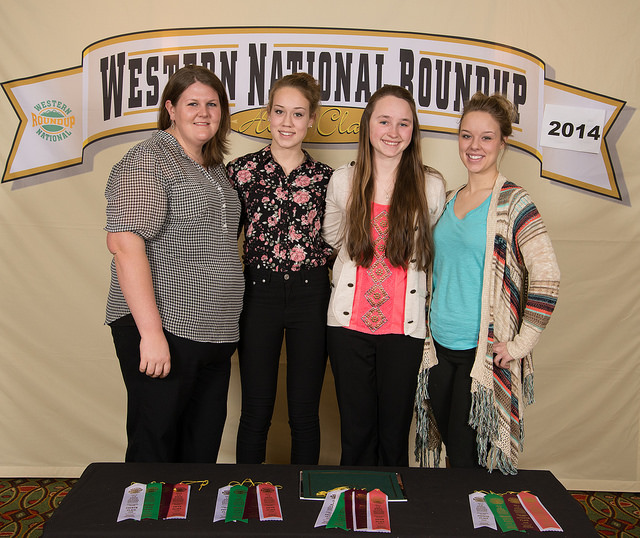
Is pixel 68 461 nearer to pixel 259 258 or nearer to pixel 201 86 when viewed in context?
pixel 259 258

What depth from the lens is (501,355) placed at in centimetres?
180

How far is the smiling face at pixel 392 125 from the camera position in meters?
1.96

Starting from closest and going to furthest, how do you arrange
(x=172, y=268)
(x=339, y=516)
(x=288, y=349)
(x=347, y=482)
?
(x=339, y=516) → (x=347, y=482) → (x=172, y=268) → (x=288, y=349)

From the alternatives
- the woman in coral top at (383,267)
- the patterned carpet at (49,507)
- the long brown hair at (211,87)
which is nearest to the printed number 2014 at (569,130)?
the woman in coral top at (383,267)

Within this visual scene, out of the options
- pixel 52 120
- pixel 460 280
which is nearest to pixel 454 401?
pixel 460 280

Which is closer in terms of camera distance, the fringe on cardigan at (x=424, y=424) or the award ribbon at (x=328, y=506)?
the award ribbon at (x=328, y=506)

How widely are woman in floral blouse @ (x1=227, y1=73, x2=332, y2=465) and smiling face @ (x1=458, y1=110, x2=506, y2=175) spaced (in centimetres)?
51

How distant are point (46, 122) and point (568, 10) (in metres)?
2.51

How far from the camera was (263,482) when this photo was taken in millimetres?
1575

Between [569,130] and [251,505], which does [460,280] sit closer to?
[251,505]

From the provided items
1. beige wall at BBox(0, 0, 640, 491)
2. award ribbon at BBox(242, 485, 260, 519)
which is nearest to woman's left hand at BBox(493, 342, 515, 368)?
award ribbon at BBox(242, 485, 260, 519)

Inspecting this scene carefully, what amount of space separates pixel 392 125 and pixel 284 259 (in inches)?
23.0

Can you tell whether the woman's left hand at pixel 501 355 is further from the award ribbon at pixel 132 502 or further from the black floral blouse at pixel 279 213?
the award ribbon at pixel 132 502

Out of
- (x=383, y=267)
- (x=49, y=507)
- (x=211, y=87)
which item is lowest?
(x=49, y=507)
